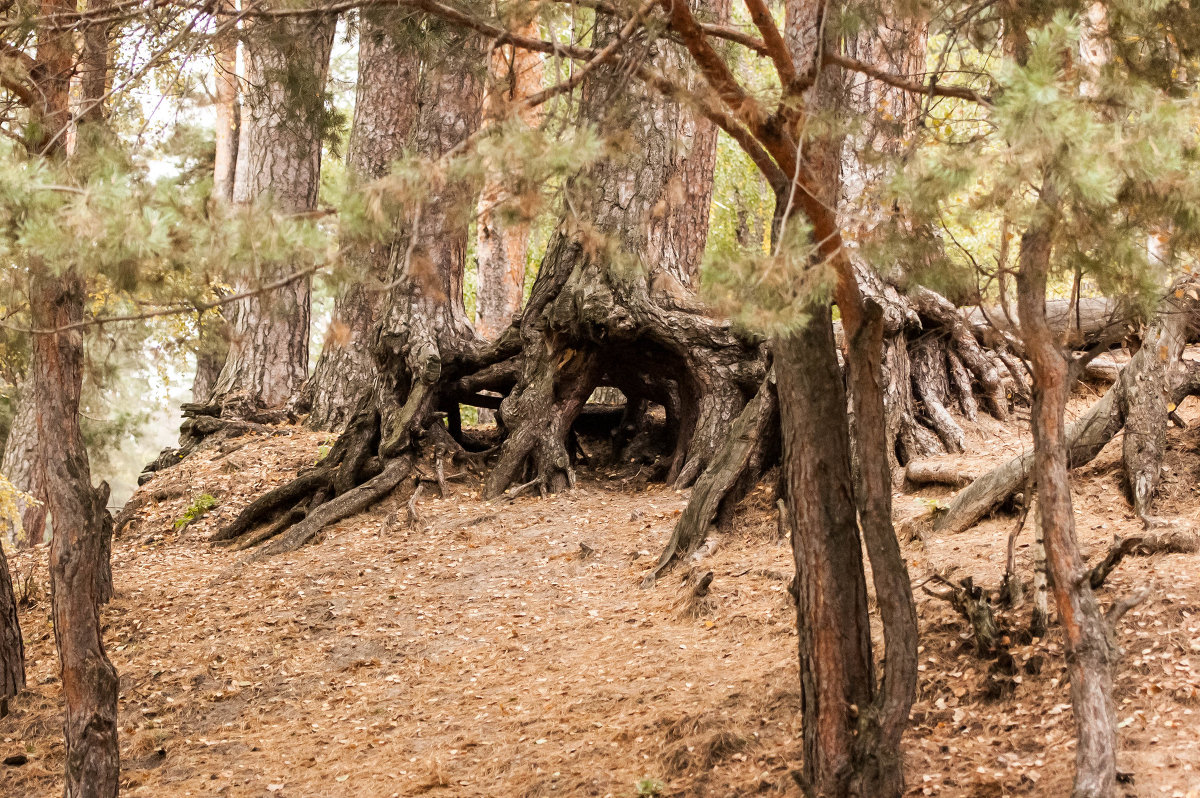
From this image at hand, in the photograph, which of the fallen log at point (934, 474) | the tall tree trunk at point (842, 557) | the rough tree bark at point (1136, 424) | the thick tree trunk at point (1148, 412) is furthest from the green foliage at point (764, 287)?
the fallen log at point (934, 474)

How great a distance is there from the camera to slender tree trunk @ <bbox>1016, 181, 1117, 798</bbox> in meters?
3.84

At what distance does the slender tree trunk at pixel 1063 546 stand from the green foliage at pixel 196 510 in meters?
8.77

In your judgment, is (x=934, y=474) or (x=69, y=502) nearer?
(x=69, y=502)

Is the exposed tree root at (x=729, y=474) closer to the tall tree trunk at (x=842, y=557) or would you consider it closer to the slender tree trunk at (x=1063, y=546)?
the tall tree trunk at (x=842, y=557)

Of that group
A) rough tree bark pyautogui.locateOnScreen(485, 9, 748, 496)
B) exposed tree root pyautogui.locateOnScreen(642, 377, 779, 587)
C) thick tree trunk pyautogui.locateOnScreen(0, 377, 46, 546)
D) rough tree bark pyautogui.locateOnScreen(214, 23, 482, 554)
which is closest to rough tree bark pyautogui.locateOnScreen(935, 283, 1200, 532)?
exposed tree root pyautogui.locateOnScreen(642, 377, 779, 587)

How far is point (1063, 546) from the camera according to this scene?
12.7 feet

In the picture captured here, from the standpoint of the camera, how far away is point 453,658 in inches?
276

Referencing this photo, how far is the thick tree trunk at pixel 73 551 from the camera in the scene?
16.5ft

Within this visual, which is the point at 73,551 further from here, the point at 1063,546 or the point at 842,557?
the point at 1063,546

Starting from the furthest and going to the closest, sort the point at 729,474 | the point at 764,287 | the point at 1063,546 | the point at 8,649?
1. the point at 729,474
2. the point at 8,649
3. the point at 1063,546
4. the point at 764,287

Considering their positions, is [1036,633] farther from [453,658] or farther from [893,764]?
[453,658]

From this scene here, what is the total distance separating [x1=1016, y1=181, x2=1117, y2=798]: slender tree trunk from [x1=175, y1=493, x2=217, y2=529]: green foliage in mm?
8765

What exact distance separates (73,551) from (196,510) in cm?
541

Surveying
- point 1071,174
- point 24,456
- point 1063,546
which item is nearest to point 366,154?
→ point 24,456
